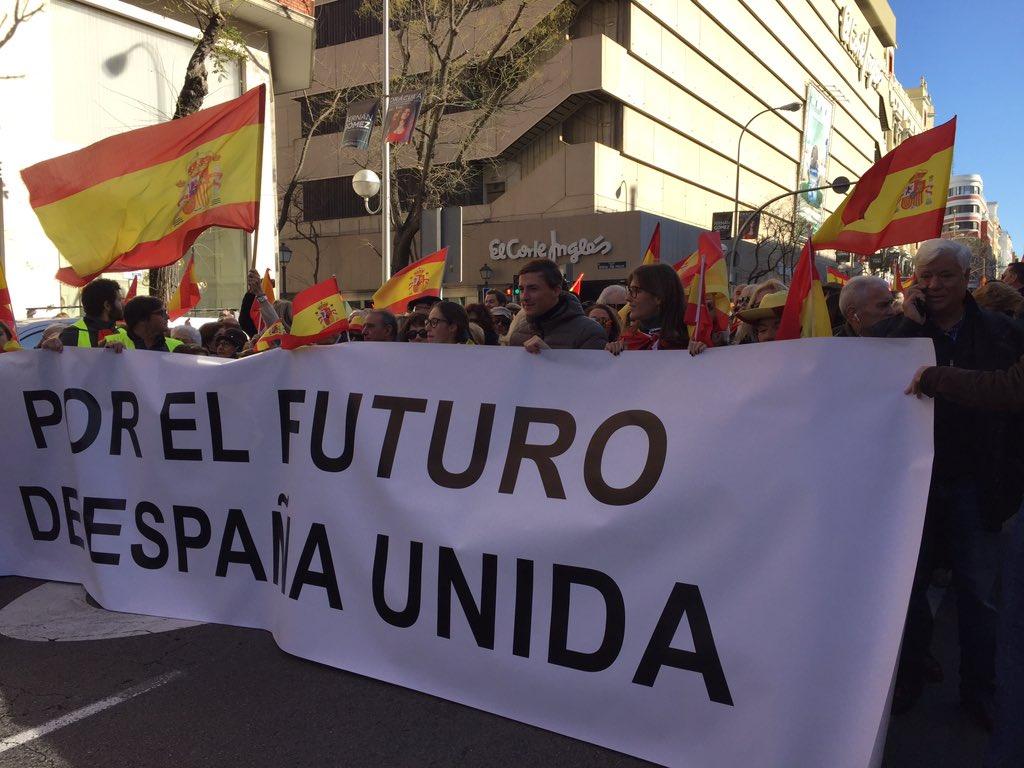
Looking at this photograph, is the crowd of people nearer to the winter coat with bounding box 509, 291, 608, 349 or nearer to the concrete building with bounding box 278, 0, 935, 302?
the winter coat with bounding box 509, 291, 608, 349

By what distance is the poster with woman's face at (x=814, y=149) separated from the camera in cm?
Answer: 5053

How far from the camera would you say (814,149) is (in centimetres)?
5247

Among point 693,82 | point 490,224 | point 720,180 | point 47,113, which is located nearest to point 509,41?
point 490,224

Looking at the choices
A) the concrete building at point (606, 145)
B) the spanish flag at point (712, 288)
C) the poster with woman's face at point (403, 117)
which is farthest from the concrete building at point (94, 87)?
the concrete building at point (606, 145)

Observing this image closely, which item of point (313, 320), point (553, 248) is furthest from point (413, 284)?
point (553, 248)

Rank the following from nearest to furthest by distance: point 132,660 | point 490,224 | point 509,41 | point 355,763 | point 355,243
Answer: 1. point 355,763
2. point 132,660
3. point 509,41
4. point 490,224
5. point 355,243

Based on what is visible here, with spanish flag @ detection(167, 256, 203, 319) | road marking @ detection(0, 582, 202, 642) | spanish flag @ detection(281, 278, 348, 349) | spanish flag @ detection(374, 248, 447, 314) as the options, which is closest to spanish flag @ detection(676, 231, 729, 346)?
spanish flag @ detection(281, 278, 348, 349)

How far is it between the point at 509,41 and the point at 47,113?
61.3 ft

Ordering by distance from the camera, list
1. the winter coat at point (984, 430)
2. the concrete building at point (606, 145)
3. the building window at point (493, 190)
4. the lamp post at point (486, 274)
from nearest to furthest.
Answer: the winter coat at point (984, 430), the concrete building at point (606, 145), the lamp post at point (486, 274), the building window at point (493, 190)

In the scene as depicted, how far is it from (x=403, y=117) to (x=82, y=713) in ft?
40.1

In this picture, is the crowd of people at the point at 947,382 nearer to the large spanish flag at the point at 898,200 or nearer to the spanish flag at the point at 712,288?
the spanish flag at the point at 712,288

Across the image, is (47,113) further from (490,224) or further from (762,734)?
(490,224)

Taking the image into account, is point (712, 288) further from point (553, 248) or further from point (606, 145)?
point (606, 145)

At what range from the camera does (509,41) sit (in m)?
29.2
